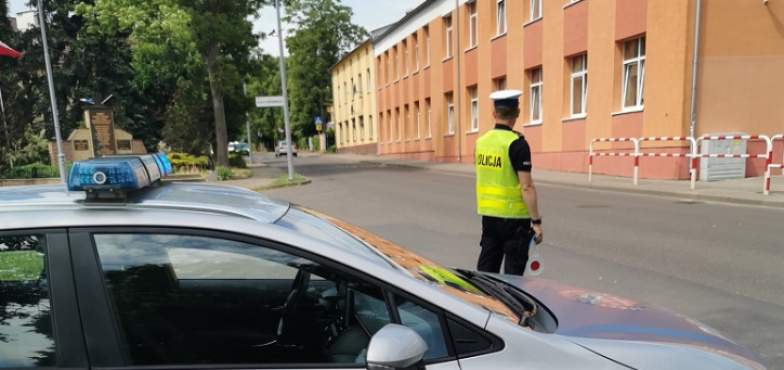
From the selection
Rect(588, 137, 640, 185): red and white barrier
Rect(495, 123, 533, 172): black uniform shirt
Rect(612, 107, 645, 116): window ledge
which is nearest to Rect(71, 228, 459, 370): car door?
Rect(495, 123, 533, 172): black uniform shirt

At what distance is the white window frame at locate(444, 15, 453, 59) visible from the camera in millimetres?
25500

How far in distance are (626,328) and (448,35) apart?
25669 mm

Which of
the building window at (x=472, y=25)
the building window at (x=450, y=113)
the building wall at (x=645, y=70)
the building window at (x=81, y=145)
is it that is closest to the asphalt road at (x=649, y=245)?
the building wall at (x=645, y=70)

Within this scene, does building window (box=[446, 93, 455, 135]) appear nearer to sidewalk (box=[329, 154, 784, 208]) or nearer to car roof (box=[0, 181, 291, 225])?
sidewalk (box=[329, 154, 784, 208])

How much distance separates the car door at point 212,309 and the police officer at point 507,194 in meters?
2.21

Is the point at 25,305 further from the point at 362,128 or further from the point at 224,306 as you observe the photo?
the point at 362,128

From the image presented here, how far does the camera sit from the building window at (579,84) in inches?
639

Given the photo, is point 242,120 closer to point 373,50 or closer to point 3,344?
point 373,50

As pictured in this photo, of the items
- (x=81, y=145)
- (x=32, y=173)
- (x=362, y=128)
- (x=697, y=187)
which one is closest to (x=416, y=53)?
(x=362, y=128)

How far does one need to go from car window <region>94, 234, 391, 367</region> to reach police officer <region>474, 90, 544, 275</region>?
219cm

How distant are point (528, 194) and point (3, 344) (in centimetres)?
313

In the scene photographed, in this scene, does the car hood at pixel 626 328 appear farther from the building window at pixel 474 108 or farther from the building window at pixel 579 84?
the building window at pixel 474 108

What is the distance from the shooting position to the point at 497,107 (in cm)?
366

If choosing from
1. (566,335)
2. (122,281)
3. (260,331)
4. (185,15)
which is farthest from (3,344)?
(185,15)
